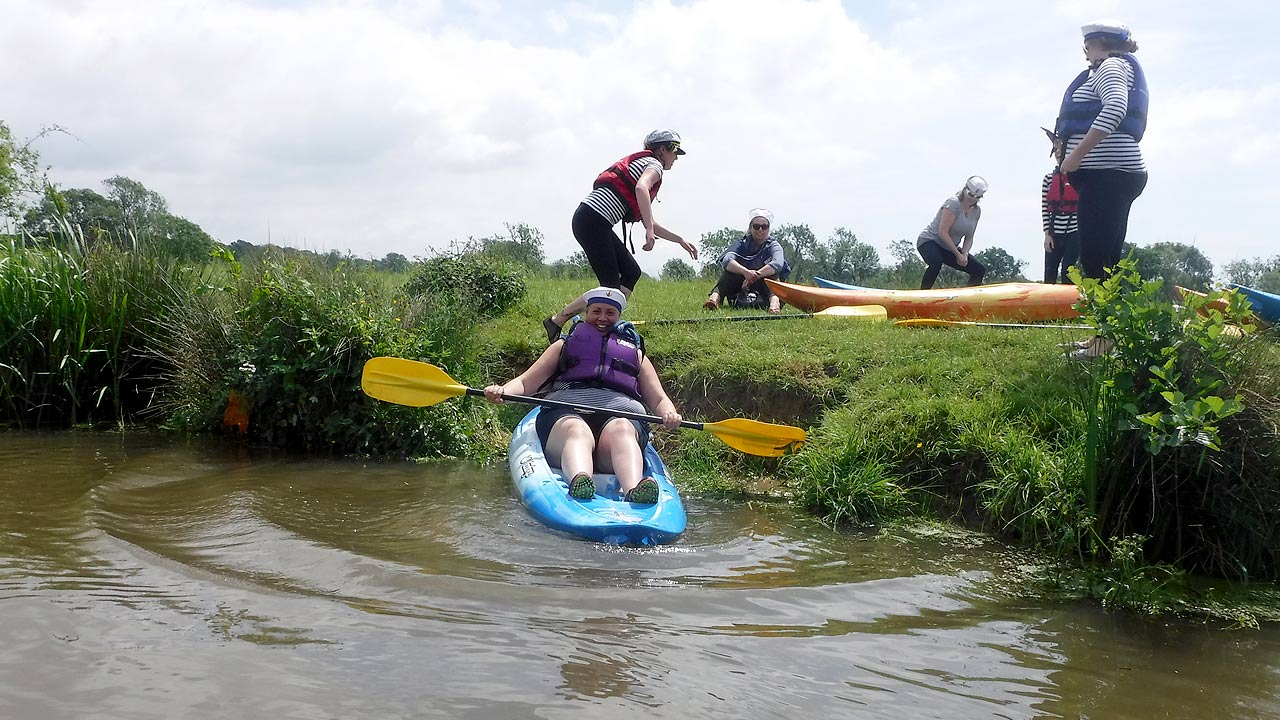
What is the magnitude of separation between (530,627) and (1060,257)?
21.3ft

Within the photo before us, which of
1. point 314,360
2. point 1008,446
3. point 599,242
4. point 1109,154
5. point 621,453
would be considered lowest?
point 621,453

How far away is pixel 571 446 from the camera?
16.9ft

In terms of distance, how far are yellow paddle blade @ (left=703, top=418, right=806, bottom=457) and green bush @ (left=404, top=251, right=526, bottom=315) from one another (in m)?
4.25

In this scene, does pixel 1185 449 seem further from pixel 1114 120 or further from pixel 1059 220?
pixel 1059 220

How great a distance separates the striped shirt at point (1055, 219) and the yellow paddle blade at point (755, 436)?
380cm

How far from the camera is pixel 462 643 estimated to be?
3.11 m

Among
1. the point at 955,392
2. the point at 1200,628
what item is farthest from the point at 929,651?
the point at 955,392

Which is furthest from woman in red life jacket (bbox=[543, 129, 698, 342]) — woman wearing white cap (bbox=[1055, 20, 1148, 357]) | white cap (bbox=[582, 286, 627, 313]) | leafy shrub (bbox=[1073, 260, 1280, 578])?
leafy shrub (bbox=[1073, 260, 1280, 578])

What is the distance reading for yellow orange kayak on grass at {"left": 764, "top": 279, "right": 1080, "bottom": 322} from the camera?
7609mm

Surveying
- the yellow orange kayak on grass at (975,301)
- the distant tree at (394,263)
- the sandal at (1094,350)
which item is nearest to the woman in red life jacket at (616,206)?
the yellow orange kayak on grass at (975,301)

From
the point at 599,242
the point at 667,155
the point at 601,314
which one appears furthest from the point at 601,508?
the point at 667,155

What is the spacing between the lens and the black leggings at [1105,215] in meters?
5.97

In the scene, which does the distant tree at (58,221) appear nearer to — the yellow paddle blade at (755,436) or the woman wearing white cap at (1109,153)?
the yellow paddle blade at (755,436)

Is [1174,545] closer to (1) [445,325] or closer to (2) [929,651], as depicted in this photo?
(2) [929,651]
